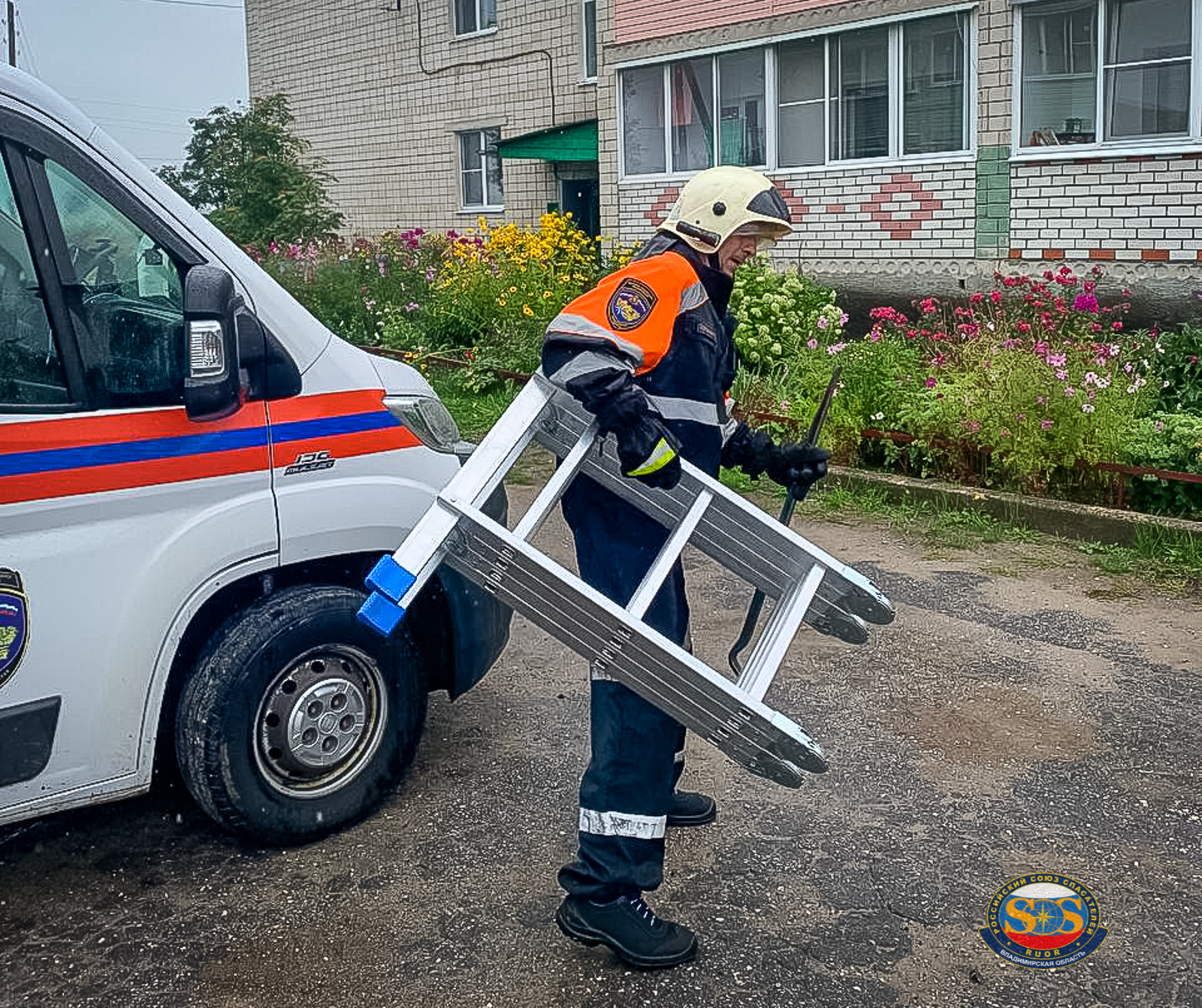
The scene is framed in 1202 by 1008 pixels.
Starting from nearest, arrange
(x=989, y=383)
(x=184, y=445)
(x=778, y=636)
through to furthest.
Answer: (x=778, y=636)
(x=184, y=445)
(x=989, y=383)

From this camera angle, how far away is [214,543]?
3.78m

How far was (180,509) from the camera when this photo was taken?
370 cm

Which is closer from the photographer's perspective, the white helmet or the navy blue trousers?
the navy blue trousers

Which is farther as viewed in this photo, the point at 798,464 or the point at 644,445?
the point at 798,464

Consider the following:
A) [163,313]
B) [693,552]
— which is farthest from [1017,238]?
[163,313]

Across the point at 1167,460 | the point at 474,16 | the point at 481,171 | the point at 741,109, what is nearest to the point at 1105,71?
the point at 741,109

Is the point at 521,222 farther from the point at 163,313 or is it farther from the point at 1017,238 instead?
the point at 163,313

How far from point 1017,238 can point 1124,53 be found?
6.04ft

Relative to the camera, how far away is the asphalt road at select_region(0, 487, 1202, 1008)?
3359mm

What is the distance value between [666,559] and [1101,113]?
10782 millimetres

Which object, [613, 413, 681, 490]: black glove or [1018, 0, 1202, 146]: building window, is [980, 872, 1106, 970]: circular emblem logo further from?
[1018, 0, 1202, 146]: building window

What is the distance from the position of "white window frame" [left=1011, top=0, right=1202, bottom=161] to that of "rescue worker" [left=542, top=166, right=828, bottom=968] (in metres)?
9.54

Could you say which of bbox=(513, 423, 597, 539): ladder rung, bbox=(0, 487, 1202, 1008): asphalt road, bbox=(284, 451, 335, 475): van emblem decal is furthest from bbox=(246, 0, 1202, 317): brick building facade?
bbox=(513, 423, 597, 539): ladder rung

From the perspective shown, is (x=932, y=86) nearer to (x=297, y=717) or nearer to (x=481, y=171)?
(x=481, y=171)
